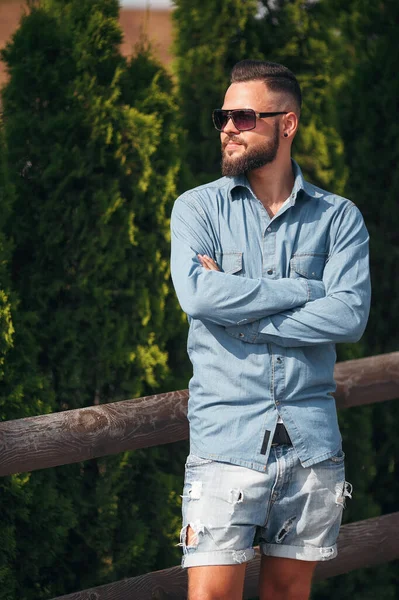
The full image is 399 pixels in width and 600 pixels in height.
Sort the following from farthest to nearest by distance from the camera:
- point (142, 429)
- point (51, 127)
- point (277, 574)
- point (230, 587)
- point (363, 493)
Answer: point (363, 493) → point (51, 127) → point (142, 429) → point (277, 574) → point (230, 587)

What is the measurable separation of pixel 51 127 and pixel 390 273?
240 centimetres

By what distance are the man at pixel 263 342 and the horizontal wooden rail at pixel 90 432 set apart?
0.53 metres

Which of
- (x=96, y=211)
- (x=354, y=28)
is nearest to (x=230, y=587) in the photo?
(x=96, y=211)

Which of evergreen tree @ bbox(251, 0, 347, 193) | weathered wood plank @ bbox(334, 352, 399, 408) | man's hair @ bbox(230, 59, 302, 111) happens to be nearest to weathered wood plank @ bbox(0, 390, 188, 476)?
weathered wood plank @ bbox(334, 352, 399, 408)

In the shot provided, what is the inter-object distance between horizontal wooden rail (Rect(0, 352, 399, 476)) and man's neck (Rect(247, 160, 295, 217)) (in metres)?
0.96

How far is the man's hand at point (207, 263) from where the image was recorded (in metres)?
2.98

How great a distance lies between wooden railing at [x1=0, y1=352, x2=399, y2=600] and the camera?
3230 mm

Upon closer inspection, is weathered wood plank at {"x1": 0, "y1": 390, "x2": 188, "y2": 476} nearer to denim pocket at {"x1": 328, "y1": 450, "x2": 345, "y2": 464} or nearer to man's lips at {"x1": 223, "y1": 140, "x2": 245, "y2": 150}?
denim pocket at {"x1": 328, "y1": 450, "x2": 345, "y2": 464}

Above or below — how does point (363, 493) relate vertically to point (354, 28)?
below

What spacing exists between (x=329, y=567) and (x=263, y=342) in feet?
5.67

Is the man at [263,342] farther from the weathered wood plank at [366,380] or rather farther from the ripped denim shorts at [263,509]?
the weathered wood plank at [366,380]

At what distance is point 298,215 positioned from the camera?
10.3 feet

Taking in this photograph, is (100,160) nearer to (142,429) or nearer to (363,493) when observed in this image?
(142,429)

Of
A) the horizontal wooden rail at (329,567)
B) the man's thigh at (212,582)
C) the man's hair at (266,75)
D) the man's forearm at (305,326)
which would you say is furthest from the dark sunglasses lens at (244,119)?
the horizontal wooden rail at (329,567)
